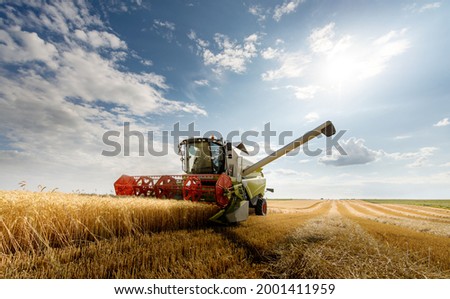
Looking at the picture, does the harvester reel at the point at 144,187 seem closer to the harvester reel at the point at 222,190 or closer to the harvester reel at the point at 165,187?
the harvester reel at the point at 165,187

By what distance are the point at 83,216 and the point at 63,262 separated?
1230 millimetres

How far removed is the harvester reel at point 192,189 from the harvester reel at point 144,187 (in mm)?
1567

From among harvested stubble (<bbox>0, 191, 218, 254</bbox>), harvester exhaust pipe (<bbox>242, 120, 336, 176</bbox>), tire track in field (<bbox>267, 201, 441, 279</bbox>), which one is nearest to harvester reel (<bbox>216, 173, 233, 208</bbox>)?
harvested stubble (<bbox>0, 191, 218, 254</bbox>)

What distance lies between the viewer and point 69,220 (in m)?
3.87

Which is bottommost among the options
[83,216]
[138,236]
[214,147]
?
[138,236]

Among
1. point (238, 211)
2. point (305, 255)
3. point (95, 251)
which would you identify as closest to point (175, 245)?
point (95, 251)

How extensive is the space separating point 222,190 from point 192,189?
968 millimetres

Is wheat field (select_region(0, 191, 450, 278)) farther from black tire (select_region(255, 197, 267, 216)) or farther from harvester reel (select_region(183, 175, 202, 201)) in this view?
black tire (select_region(255, 197, 267, 216))

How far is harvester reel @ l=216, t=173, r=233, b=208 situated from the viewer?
672cm

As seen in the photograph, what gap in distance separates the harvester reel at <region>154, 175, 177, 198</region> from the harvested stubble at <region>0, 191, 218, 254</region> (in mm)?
1988

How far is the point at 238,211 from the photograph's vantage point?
7273 mm
